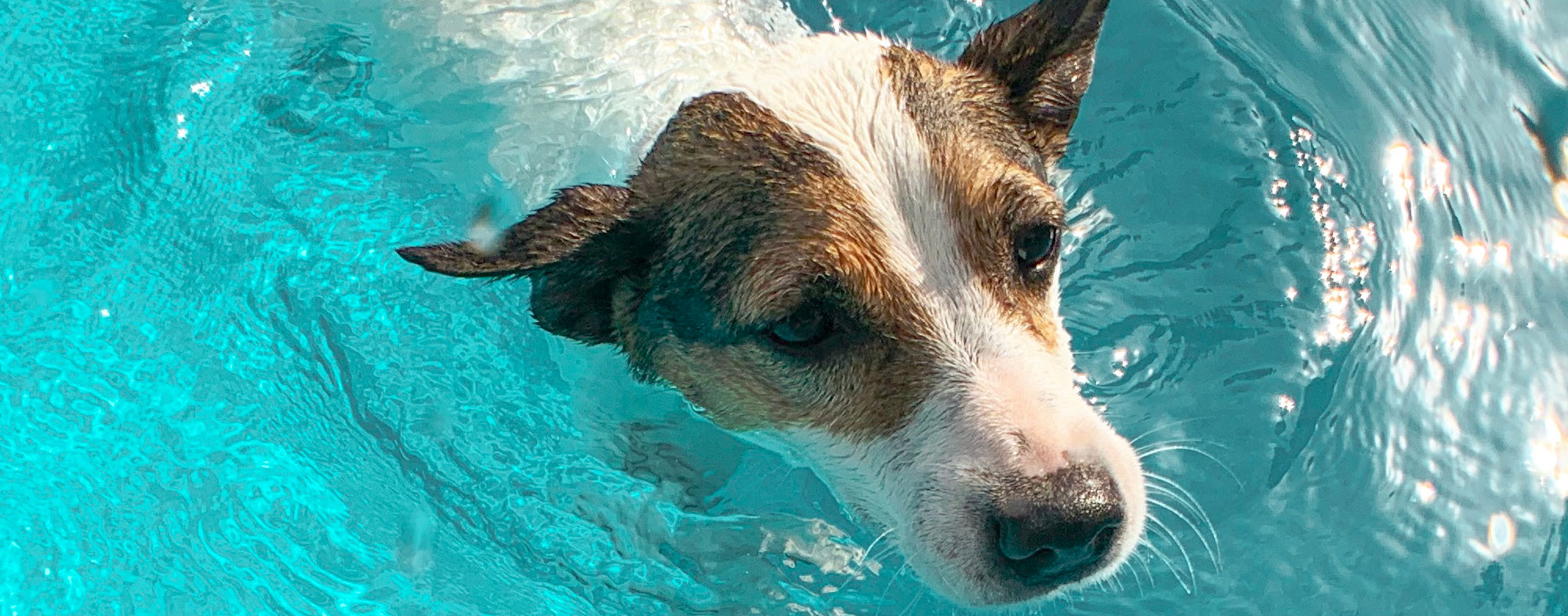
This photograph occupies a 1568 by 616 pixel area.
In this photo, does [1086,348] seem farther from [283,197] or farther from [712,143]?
[283,197]

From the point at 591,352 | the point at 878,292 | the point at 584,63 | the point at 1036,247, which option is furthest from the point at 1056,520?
the point at 584,63

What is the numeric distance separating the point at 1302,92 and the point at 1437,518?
2091mm

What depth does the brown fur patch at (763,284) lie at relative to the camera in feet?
11.0

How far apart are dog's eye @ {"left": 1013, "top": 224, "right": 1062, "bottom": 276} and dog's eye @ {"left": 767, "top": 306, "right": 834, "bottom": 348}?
583 millimetres

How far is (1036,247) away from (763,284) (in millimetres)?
818

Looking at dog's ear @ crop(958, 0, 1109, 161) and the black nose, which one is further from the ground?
dog's ear @ crop(958, 0, 1109, 161)

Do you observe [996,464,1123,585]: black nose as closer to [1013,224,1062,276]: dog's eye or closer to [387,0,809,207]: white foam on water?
[1013,224,1062,276]: dog's eye

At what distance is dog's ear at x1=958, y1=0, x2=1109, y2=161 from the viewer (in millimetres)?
4031

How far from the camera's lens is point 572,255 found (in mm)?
3715

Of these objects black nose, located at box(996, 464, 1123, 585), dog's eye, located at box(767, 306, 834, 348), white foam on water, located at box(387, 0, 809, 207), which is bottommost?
black nose, located at box(996, 464, 1123, 585)

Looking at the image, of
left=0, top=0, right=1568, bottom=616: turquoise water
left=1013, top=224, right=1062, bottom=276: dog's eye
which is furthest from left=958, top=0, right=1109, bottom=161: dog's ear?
left=0, top=0, right=1568, bottom=616: turquoise water

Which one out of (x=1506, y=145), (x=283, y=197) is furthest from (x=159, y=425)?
(x=1506, y=145)

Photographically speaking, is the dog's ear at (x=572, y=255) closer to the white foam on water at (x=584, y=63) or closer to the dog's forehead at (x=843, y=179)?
the dog's forehead at (x=843, y=179)

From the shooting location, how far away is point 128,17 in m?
6.16
